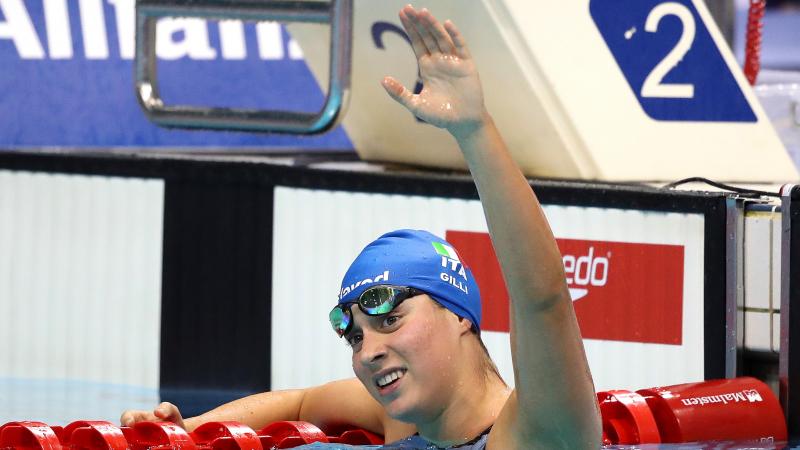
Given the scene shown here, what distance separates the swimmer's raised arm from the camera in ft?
6.96

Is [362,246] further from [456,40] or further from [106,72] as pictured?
[456,40]

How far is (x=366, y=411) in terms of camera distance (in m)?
3.23

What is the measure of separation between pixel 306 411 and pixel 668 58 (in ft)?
5.58

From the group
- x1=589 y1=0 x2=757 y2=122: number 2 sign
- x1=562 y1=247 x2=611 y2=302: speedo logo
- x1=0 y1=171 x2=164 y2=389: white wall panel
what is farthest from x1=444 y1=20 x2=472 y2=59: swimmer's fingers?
x1=0 y1=171 x2=164 y2=389: white wall panel

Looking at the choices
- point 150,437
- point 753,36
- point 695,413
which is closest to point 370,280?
point 150,437

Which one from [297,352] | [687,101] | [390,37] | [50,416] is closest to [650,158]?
[687,101]

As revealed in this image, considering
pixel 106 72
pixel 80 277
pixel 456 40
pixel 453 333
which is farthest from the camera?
pixel 106 72

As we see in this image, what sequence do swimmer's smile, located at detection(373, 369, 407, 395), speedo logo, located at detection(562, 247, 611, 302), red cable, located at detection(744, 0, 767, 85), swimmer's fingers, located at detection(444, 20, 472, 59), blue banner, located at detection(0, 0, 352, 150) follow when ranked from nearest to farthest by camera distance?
swimmer's fingers, located at detection(444, 20, 472, 59)
swimmer's smile, located at detection(373, 369, 407, 395)
speedo logo, located at detection(562, 247, 611, 302)
red cable, located at detection(744, 0, 767, 85)
blue banner, located at detection(0, 0, 352, 150)

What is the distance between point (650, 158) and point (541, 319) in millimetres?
2279

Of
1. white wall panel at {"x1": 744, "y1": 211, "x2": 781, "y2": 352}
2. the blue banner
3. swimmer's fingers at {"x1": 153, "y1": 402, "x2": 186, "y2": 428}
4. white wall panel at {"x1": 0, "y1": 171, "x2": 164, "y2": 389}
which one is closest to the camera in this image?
swimmer's fingers at {"x1": 153, "y1": 402, "x2": 186, "y2": 428}

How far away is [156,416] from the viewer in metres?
3.13

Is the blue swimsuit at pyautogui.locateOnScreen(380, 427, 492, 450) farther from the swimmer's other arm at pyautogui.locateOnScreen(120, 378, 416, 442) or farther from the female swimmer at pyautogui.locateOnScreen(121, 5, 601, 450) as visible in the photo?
the swimmer's other arm at pyautogui.locateOnScreen(120, 378, 416, 442)

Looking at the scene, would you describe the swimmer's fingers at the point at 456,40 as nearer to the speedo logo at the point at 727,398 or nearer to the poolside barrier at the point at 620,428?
the poolside barrier at the point at 620,428

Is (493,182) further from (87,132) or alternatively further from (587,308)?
(87,132)
